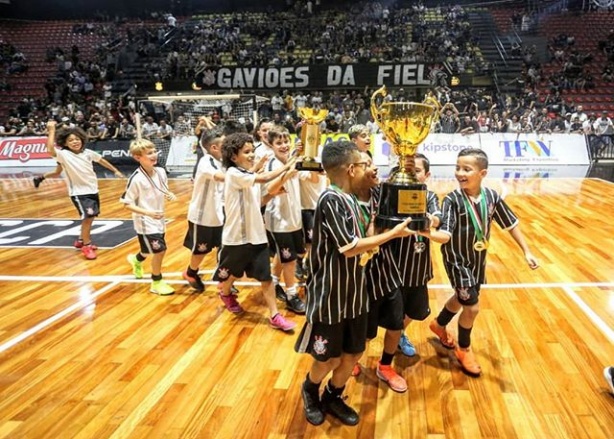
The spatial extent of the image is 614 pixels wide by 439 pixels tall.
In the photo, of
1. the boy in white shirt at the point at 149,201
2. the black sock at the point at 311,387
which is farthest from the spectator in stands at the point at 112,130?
the black sock at the point at 311,387

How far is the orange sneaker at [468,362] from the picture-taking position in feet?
9.30

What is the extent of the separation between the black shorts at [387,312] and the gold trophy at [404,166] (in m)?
0.68

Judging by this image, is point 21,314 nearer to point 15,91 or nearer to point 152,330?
point 152,330

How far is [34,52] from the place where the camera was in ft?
76.4

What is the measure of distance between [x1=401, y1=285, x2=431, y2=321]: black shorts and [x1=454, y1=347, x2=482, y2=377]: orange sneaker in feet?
1.38

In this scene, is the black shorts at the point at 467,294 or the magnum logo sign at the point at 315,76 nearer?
the black shorts at the point at 467,294

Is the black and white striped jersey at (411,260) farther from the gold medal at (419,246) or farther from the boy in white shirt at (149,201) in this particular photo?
the boy in white shirt at (149,201)

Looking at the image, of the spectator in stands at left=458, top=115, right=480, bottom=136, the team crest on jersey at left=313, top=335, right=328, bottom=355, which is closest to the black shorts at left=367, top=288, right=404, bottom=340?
the team crest on jersey at left=313, top=335, right=328, bottom=355

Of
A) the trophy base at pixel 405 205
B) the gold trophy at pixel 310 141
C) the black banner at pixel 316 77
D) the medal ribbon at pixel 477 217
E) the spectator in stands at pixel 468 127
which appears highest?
the black banner at pixel 316 77

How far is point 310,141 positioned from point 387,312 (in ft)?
3.42

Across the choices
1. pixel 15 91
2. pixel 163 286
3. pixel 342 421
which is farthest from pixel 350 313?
pixel 15 91

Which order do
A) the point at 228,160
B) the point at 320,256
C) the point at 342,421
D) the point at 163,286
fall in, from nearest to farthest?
1. the point at 320,256
2. the point at 342,421
3. the point at 228,160
4. the point at 163,286

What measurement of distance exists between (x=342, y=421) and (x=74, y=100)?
798 inches

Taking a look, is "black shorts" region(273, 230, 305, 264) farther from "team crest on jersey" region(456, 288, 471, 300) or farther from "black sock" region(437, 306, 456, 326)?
"team crest on jersey" region(456, 288, 471, 300)
